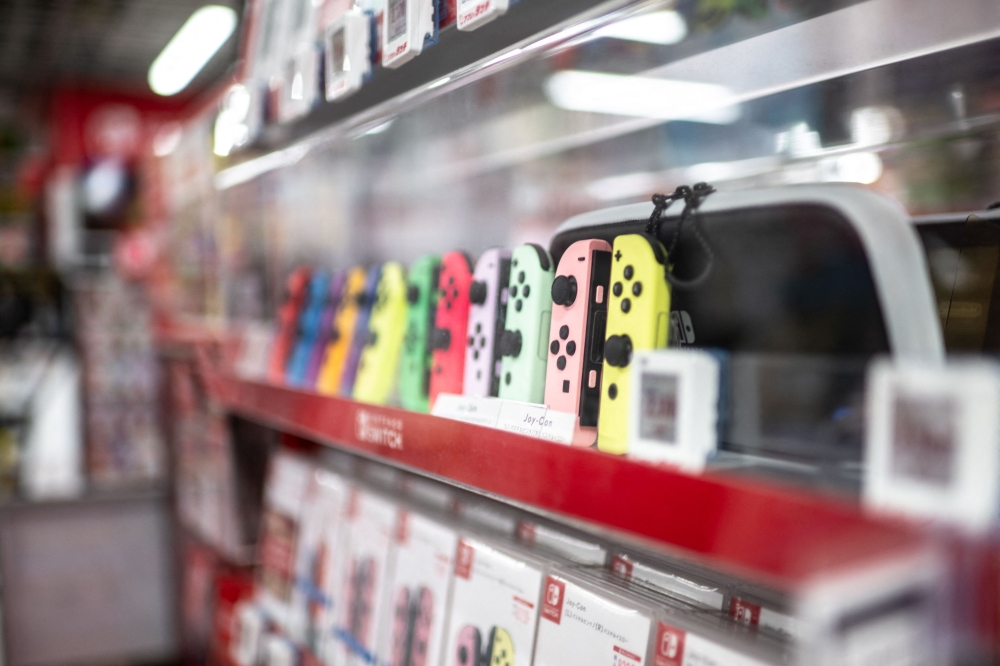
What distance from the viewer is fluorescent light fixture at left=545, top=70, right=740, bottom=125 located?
1504 mm

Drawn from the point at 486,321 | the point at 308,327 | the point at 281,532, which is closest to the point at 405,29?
the point at 486,321

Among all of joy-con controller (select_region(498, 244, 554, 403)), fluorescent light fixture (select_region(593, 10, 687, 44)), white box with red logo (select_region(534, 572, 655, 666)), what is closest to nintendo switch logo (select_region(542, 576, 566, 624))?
white box with red logo (select_region(534, 572, 655, 666))

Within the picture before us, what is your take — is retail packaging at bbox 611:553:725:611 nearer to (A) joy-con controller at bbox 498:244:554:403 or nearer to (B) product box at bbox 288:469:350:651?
(A) joy-con controller at bbox 498:244:554:403

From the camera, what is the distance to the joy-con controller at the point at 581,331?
Answer: 1.01m

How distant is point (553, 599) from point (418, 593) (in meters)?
0.37

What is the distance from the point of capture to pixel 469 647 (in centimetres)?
128

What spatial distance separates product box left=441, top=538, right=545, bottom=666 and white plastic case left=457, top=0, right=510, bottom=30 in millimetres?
785

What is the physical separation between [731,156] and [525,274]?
0.83m

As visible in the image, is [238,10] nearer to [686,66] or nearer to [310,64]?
[310,64]

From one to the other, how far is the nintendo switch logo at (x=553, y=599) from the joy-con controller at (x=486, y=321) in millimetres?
285

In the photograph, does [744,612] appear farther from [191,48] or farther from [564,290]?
[191,48]

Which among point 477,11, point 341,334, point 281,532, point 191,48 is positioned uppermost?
point 191,48

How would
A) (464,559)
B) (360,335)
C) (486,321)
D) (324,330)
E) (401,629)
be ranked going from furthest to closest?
(324,330)
(360,335)
(401,629)
(464,559)
(486,321)

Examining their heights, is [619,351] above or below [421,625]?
above
